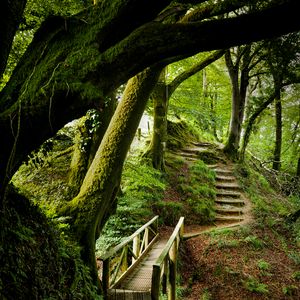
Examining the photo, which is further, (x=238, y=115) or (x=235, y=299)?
(x=238, y=115)

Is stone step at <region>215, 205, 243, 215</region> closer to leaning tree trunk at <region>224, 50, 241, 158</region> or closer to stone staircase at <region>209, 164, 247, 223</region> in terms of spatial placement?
stone staircase at <region>209, 164, 247, 223</region>

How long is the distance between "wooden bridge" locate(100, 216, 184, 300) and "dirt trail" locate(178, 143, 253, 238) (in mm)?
2168

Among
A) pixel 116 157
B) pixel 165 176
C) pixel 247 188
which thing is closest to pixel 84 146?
pixel 116 157

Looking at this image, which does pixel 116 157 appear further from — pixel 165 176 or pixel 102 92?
pixel 165 176

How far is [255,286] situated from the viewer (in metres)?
8.04

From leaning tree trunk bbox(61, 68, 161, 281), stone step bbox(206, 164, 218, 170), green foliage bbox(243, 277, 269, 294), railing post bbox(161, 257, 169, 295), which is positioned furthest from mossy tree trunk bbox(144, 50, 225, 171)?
leaning tree trunk bbox(61, 68, 161, 281)

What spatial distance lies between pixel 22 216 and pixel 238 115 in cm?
1431

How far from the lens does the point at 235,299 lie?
25.5ft

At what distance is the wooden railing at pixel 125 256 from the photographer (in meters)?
5.51

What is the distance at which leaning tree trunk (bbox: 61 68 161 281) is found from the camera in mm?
5175

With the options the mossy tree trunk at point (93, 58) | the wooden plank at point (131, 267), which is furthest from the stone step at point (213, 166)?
the mossy tree trunk at point (93, 58)

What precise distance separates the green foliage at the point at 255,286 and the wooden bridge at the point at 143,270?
2279 millimetres

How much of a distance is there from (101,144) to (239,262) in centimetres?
608

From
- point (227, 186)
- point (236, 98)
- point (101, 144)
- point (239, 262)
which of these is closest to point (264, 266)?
point (239, 262)
